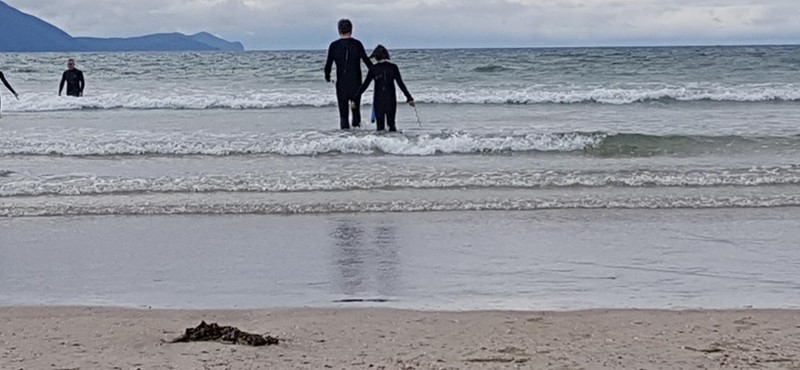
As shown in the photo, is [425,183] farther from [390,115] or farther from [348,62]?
[390,115]

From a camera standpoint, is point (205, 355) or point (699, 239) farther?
point (699, 239)

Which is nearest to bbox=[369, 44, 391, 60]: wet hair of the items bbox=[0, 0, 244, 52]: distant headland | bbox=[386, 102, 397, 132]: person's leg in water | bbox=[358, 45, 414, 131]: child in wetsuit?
bbox=[358, 45, 414, 131]: child in wetsuit

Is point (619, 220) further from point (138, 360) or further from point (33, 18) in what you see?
point (33, 18)

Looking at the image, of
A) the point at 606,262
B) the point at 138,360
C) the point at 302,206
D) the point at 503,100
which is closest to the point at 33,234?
the point at 302,206

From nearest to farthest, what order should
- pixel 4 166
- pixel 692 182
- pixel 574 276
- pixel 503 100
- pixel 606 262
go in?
pixel 574 276 → pixel 606 262 → pixel 692 182 → pixel 4 166 → pixel 503 100

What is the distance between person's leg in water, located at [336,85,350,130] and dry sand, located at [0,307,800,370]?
8145mm

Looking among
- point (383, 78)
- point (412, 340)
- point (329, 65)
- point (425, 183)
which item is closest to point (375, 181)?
point (425, 183)

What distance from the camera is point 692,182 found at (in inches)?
414

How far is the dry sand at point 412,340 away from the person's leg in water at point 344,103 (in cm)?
815

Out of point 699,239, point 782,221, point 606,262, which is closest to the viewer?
point 606,262

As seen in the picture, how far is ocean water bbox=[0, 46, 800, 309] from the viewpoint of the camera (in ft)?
20.9

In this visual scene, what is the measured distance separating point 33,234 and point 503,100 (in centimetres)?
1709

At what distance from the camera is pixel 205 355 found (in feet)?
14.7

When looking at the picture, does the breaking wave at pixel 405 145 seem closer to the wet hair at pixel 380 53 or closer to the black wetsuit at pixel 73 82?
the wet hair at pixel 380 53
